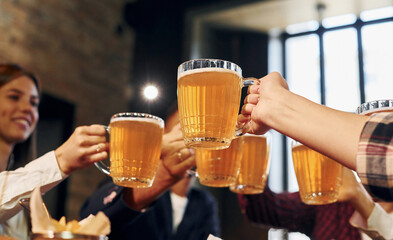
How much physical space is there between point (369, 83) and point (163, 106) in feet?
6.19

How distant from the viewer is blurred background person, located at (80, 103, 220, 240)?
4.04 ft

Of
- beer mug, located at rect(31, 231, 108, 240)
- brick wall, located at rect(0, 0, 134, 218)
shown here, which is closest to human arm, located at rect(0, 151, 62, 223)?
beer mug, located at rect(31, 231, 108, 240)

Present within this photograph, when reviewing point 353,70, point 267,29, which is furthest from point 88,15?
point 353,70

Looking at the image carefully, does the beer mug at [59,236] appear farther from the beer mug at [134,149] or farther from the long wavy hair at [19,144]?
the long wavy hair at [19,144]

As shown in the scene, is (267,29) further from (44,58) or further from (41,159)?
(41,159)

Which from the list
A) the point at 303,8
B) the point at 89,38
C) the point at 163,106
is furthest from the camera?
the point at 89,38

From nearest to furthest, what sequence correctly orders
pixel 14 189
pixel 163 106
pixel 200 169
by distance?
pixel 14 189
pixel 200 169
pixel 163 106

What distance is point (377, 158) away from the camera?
0.71 metres

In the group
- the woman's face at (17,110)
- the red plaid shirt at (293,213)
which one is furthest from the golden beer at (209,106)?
the woman's face at (17,110)

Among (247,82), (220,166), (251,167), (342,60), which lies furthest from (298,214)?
(342,60)

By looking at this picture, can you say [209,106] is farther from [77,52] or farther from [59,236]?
[77,52]

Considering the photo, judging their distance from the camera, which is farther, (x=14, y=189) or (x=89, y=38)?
(x=89, y=38)

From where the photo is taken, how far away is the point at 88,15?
4105 millimetres

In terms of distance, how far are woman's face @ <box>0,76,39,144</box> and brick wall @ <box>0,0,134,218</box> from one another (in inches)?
57.2
